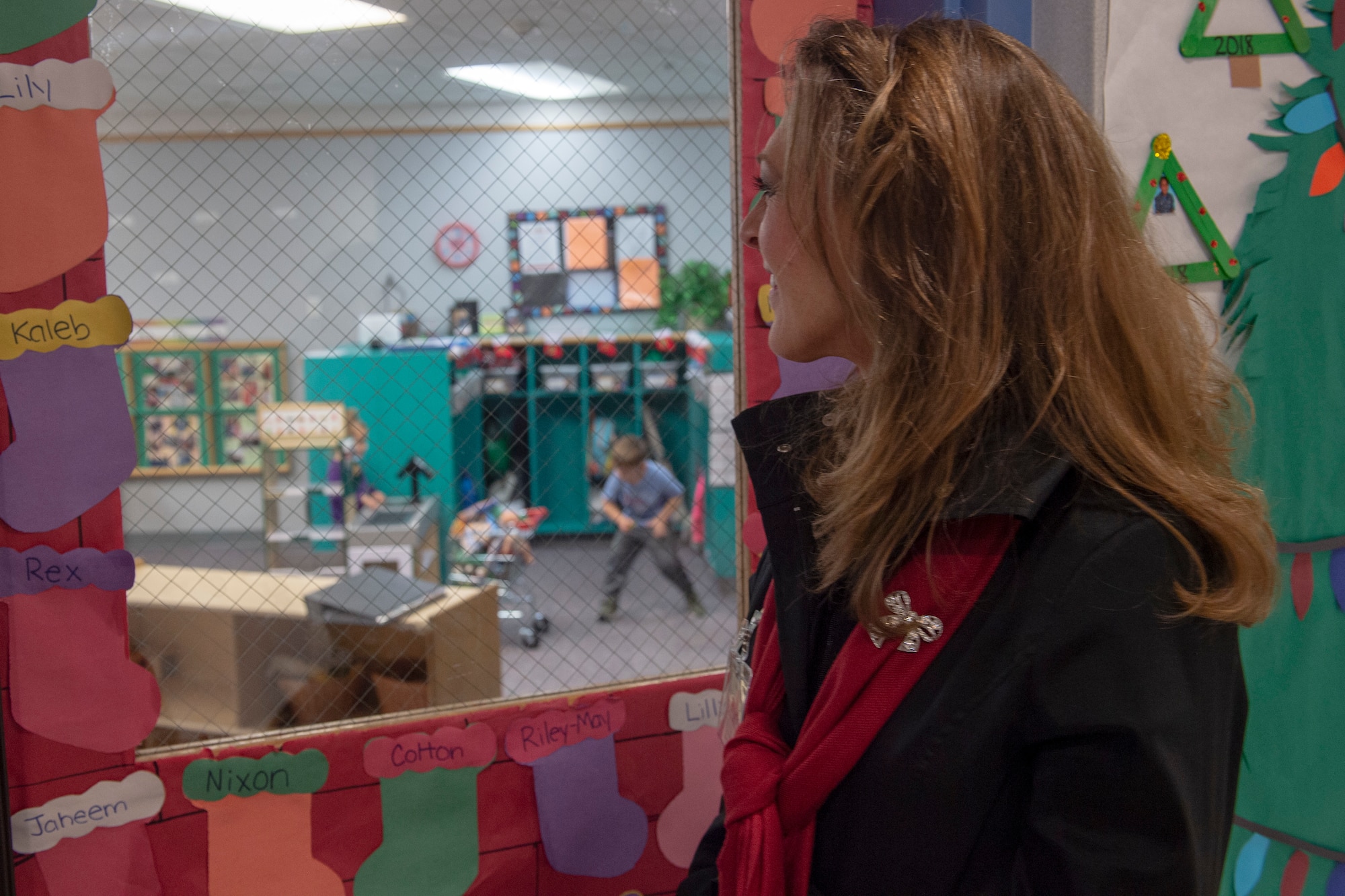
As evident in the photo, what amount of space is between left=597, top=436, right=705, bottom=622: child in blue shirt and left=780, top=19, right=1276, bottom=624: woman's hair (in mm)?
2316

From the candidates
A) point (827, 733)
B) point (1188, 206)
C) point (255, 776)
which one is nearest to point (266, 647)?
point (255, 776)

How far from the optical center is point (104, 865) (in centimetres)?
125

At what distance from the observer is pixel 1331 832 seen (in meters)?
1.50

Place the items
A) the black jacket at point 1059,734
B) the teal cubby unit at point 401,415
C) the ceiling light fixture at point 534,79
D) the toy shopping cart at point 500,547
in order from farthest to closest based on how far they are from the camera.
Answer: the teal cubby unit at point 401,415 → the toy shopping cart at point 500,547 → the ceiling light fixture at point 534,79 → the black jacket at point 1059,734

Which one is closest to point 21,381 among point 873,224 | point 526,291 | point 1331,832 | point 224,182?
point 224,182

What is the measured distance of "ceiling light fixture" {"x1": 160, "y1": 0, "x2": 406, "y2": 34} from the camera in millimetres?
1390

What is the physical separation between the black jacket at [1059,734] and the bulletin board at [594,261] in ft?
10.8

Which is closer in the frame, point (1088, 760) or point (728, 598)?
point (1088, 760)

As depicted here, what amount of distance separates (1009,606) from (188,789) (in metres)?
1.18

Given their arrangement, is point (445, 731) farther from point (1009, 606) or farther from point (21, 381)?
point (1009, 606)

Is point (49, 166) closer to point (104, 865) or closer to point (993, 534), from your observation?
point (104, 865)

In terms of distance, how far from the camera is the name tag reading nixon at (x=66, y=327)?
115 cm

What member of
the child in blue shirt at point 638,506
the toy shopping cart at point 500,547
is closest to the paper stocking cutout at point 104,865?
the toy shopping cart at point 500,547

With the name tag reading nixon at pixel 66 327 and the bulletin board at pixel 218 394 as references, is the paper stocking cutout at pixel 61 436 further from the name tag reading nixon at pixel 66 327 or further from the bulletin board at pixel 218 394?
the bulletin board at pixel 218 394
